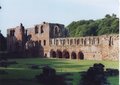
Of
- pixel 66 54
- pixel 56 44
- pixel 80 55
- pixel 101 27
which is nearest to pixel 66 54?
pixel 66 54

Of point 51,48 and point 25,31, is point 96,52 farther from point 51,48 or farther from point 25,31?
point 25,31

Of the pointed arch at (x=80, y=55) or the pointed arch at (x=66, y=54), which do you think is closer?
the pointed arch at (x=80, y=55)

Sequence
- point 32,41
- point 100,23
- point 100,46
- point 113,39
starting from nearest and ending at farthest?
point 113,39
point 100,46
point 32,41
point 100,23

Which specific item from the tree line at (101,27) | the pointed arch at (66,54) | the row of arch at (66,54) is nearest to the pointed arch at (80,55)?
the row of arch at (66,54)

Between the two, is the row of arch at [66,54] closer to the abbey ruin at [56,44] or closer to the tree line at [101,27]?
the abbey ruin at [56,44]

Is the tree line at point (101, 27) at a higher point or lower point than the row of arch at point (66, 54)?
higher

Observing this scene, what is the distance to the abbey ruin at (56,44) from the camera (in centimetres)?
3753

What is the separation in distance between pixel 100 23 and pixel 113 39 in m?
28.7

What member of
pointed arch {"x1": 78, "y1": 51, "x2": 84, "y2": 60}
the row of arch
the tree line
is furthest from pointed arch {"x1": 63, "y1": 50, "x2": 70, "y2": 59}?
the tree line

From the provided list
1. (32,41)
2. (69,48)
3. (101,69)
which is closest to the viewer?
(101,69)

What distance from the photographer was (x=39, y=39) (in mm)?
49812

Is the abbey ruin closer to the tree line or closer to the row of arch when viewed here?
the row of arch

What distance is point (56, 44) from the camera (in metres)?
46.3

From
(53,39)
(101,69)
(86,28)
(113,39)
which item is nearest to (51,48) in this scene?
(53,39)
